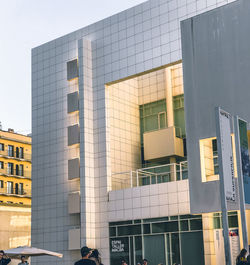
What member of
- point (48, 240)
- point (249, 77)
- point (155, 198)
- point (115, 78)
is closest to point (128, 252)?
point (155, 198)

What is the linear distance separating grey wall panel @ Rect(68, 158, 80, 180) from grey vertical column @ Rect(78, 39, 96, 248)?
443 millimetres

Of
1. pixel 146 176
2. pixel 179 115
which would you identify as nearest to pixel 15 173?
pixel 179 115

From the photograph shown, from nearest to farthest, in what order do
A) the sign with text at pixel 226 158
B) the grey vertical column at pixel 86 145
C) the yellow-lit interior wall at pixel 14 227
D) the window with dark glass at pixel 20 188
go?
the sign with text at pixel 226 158 < the grey vertical column at pixel 86 145 < the yellow-lit interior wall at pixel 14 227 < the window with dark glass at pixel 20 188

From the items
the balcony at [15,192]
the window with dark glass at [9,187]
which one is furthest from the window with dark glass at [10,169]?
the balcony at [15,192]

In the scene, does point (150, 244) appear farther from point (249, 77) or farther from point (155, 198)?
point (249, 77)

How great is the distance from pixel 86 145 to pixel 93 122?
1700 millimetres

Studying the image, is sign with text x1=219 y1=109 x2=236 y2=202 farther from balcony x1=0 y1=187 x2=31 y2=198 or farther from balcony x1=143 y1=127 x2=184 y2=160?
balcony x1=0 y1=187 x2=31 y2=198

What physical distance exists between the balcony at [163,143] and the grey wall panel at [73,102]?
16.8ft

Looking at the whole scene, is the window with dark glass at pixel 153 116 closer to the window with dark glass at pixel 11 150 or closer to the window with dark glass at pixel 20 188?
the window with dark glass at pixel 11 150

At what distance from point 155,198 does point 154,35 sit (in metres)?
9.80

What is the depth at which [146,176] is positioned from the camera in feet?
104

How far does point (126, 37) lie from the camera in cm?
3262

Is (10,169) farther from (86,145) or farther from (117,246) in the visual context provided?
(117,246)

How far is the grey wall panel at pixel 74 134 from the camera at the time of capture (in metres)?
33.1
